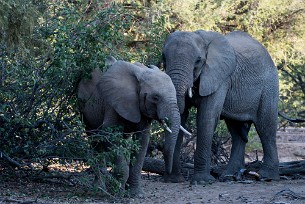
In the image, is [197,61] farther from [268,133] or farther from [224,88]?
[268,133]

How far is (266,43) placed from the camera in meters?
17.4

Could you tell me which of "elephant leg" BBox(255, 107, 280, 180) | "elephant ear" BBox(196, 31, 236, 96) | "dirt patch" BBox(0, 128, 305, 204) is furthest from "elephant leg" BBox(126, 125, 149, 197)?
"elephant leg" BBox(255, 107, 280, 180)

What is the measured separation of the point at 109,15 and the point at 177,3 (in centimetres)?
598

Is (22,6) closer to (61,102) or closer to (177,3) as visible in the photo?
(61,102)

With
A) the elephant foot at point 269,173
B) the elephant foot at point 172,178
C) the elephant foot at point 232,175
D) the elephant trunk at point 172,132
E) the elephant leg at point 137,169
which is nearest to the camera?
the elephant trunk at point 172,132

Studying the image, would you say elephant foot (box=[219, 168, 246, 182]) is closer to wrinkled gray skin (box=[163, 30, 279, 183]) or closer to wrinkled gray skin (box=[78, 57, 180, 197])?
wrinkled gray skin (box=[163, 30, 279, 183])

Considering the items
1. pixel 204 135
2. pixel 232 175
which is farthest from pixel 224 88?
pixel 232 175

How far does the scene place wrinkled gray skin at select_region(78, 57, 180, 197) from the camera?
9078 mm

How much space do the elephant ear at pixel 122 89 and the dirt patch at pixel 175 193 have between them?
0.99m

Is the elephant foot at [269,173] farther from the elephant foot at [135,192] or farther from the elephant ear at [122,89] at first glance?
the elephant ear at [122,89]

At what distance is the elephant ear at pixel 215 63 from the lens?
1144 centimetres

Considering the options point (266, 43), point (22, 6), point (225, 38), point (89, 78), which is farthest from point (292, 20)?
point (22, 6)

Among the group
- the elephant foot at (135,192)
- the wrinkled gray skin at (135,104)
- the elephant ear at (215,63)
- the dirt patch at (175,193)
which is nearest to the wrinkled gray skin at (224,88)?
the elephant ear at (215,63)

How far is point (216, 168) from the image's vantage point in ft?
40.4
